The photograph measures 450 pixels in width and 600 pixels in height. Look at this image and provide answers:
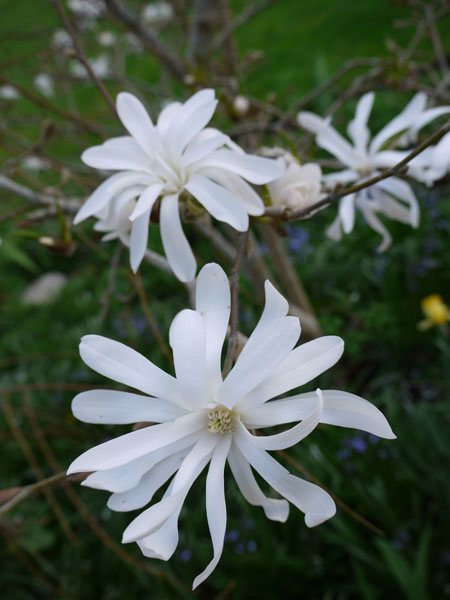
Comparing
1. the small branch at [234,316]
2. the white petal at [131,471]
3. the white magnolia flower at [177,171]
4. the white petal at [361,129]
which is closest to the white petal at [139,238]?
the white magnolia flower at [177,171]

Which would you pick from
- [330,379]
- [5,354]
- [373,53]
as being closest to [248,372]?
[330,379]

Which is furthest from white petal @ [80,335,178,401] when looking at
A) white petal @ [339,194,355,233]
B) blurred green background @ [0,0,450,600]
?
white petal @ [339,194,355,233]

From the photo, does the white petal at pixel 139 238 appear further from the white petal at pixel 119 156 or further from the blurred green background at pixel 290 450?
the blurred green background at pixel 290 450

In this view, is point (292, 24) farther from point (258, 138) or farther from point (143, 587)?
point (143, 587)

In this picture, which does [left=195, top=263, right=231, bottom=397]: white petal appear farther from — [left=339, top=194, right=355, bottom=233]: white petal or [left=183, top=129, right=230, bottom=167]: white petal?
[left=339, top=194, right=355, bottom=233]: white petal

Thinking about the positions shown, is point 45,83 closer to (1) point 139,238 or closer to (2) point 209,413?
(1) point 139,238

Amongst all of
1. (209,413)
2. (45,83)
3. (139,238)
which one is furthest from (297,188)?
(45,83)
